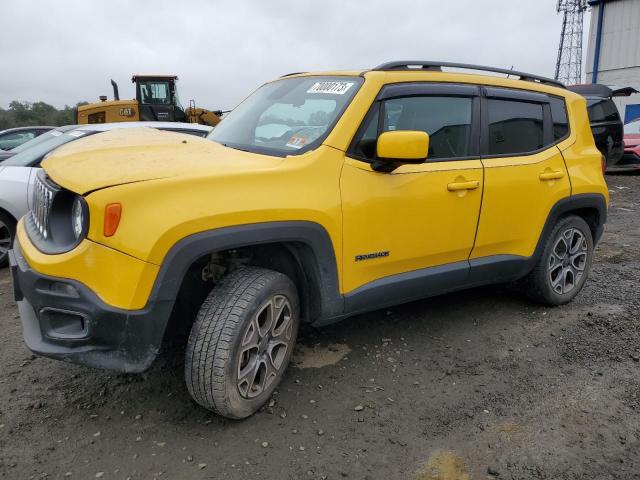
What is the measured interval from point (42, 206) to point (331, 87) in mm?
1754

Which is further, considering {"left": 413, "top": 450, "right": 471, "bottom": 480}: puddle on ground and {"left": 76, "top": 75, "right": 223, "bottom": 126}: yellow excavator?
{"left": 76, "top": 75, "right": 223, "bottom": 126}: yellow excavator

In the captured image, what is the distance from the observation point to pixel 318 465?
236 cm

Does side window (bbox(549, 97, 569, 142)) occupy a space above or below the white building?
below

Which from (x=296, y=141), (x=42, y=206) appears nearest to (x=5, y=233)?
(x=42, y=206)

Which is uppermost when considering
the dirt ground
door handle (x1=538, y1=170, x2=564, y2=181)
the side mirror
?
the side mirror

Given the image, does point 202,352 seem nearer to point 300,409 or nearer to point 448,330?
point 300,409

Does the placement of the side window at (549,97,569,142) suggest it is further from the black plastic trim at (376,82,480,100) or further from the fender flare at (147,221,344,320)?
the fender flare at (147,221,344,320)

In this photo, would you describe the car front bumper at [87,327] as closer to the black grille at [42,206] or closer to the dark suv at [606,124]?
the black grille at [42,206]

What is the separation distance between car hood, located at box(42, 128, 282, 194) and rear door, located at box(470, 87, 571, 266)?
1597 mm

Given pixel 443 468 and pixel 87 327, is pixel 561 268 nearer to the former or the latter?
pixel 443 468

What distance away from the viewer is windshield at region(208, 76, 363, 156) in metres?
2.93

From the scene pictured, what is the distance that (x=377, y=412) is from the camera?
2756mm

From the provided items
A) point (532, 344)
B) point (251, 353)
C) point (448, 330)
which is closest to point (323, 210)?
point (251, 353)

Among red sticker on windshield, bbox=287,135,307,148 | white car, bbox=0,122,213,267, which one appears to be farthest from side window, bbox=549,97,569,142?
white car, bbox=0,122,213,267
